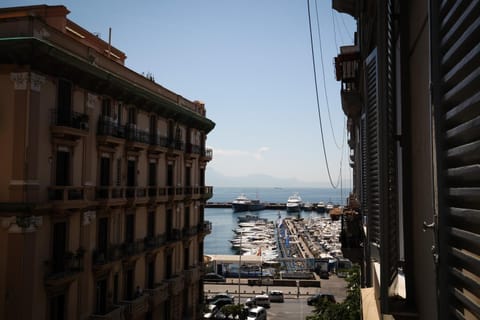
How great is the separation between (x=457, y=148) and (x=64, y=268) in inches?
618

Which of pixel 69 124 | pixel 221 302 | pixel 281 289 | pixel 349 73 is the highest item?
pixel 349 73

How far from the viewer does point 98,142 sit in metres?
17.5

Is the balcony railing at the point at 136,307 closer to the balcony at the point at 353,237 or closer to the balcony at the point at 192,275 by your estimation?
the balcony at the point at 192,275

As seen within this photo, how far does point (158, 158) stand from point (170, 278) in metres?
7.01

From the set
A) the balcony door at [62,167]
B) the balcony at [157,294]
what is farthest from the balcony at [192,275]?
the balcony door at [62,167]

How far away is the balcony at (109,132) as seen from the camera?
689 inches

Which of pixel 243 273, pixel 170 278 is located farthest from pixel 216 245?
pixel 170 278

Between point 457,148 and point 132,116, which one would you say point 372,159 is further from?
point 132,116

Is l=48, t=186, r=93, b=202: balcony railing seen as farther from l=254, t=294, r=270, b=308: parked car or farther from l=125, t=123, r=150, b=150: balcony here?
l=254, t=294, r=270, b=308: parked car

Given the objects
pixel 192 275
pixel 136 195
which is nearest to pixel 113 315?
pixel 136 195

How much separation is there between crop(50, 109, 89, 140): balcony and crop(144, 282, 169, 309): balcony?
9300 mm

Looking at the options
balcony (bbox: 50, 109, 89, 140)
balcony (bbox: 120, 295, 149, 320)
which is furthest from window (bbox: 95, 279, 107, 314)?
balcony (bbox: 50, 109, 89, 140)

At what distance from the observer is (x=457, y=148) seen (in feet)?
5.52

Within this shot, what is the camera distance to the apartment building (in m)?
13.6
